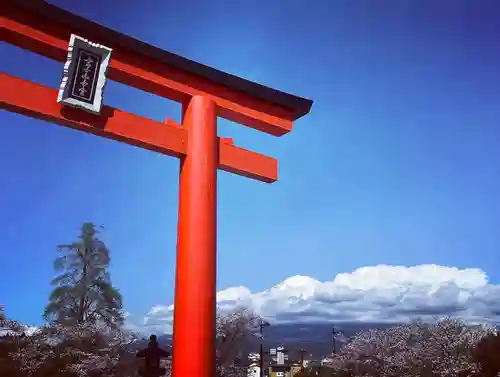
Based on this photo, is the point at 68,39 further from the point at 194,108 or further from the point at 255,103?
the point at 255,103

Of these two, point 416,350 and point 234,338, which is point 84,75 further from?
point 234,338

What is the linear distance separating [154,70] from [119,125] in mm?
635

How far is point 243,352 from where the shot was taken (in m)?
18.0

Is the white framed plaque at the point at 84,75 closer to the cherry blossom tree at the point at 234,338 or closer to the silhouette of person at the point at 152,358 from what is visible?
the silhouette of person at the point at 152,358

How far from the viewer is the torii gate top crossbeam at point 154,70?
12.1ft

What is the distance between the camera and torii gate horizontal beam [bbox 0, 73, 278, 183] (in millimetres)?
3523

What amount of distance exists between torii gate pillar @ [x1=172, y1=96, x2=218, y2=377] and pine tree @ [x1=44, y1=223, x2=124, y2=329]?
13.5 meters

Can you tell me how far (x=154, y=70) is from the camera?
4168 millimetres

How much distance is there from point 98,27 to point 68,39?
0.26m

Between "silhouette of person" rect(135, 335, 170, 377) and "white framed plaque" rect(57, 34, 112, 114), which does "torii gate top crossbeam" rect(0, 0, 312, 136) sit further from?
"silhouette of person" rect(135, 335, 170, 377)

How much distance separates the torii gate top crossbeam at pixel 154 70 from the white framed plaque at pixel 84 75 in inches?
4.8

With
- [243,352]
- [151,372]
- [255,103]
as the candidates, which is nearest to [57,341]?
[243,352]

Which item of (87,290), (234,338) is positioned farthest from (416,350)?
(87,290)

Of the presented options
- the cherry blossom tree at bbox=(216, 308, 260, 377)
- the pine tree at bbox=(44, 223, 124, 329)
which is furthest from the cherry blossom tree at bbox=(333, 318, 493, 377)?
the pine tree at bbox=(44, 223, 124, 329)
